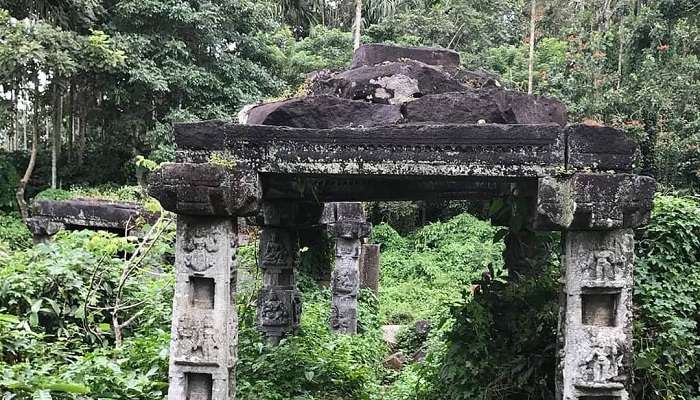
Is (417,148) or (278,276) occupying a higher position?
(417,148)

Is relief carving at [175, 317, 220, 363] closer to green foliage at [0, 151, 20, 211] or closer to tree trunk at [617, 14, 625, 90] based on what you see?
tree trunk at [617, 14, 625, 90]

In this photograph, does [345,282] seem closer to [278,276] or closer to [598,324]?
[278,276]

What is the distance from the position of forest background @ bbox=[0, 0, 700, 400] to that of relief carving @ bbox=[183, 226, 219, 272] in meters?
1.24

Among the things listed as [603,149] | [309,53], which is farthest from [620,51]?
[603,149]

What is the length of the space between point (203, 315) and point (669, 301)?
3.55 meters

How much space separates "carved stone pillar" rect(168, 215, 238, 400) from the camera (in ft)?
12.8

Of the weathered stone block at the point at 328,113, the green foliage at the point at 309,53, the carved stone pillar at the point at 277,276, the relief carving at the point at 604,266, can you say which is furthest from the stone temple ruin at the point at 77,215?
the green foliage at the point at 309,53

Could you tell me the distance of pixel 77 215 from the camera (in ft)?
37.1

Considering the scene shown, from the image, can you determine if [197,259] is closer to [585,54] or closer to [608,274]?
[608,274]

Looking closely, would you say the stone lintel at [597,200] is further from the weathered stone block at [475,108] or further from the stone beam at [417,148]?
the weathered stone block at [475,108]

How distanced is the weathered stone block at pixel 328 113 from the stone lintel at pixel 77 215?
25.7ft

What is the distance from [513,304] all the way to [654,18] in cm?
1244

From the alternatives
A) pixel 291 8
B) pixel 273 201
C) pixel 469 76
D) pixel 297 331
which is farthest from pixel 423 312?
pixel 291 8

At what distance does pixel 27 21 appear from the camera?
15.8 m
